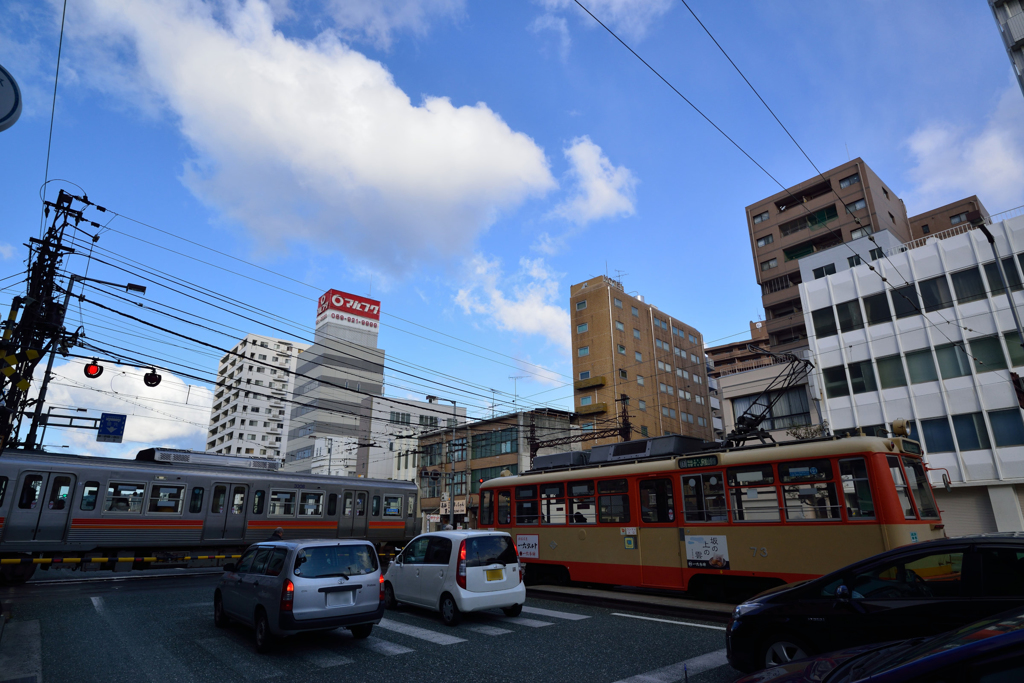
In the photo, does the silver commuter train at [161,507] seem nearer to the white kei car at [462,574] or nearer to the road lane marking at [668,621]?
the white kei car at [462,574]

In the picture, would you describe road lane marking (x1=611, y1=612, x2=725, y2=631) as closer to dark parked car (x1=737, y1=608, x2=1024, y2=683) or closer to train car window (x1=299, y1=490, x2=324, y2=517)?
dark parked car (x1=737, y1=608, x2=1024, y2=683)

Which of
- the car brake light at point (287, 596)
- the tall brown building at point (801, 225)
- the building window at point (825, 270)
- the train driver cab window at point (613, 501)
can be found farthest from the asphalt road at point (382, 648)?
the tall brown building at point (801, 225)

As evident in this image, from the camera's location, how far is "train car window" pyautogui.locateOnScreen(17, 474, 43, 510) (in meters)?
15.5

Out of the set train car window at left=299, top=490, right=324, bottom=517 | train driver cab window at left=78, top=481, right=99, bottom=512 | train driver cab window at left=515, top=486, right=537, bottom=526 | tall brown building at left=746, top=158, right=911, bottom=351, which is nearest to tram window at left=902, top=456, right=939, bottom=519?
train driver cab window at left=515, top=486, right=537, bottom=526

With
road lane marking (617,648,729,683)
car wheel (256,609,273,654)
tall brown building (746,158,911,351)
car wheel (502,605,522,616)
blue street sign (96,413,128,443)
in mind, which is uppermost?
tall brown building (746,158,911,351)

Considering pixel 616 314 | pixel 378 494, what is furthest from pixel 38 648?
pixel 616 314

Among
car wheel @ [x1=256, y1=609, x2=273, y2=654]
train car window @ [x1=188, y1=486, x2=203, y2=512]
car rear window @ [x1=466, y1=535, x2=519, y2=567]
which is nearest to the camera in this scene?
car wheel @ [x1=256, y1=609, x2=273, y2=654]

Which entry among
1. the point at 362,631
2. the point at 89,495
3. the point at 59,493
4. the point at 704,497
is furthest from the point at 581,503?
the point at 59,493

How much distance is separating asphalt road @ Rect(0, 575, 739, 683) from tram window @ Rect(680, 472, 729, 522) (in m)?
2.42

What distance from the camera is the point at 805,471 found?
34.9 feet

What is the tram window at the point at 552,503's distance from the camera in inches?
→ 589

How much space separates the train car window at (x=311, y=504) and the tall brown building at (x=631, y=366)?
3765 centimetres

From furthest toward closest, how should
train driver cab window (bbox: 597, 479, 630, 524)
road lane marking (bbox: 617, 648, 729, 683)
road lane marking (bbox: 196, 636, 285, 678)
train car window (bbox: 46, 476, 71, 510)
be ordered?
train car window (bbox: 46, 476, 71, 510), train driver cab window (bbox: 597, 479, 630, 524), road lane marking (bbox: 196, 636, 285, 678), road lane marking (bbox: 617, 648, 729, 683)

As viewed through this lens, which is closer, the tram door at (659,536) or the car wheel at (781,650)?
the car wheel at (781,650)
